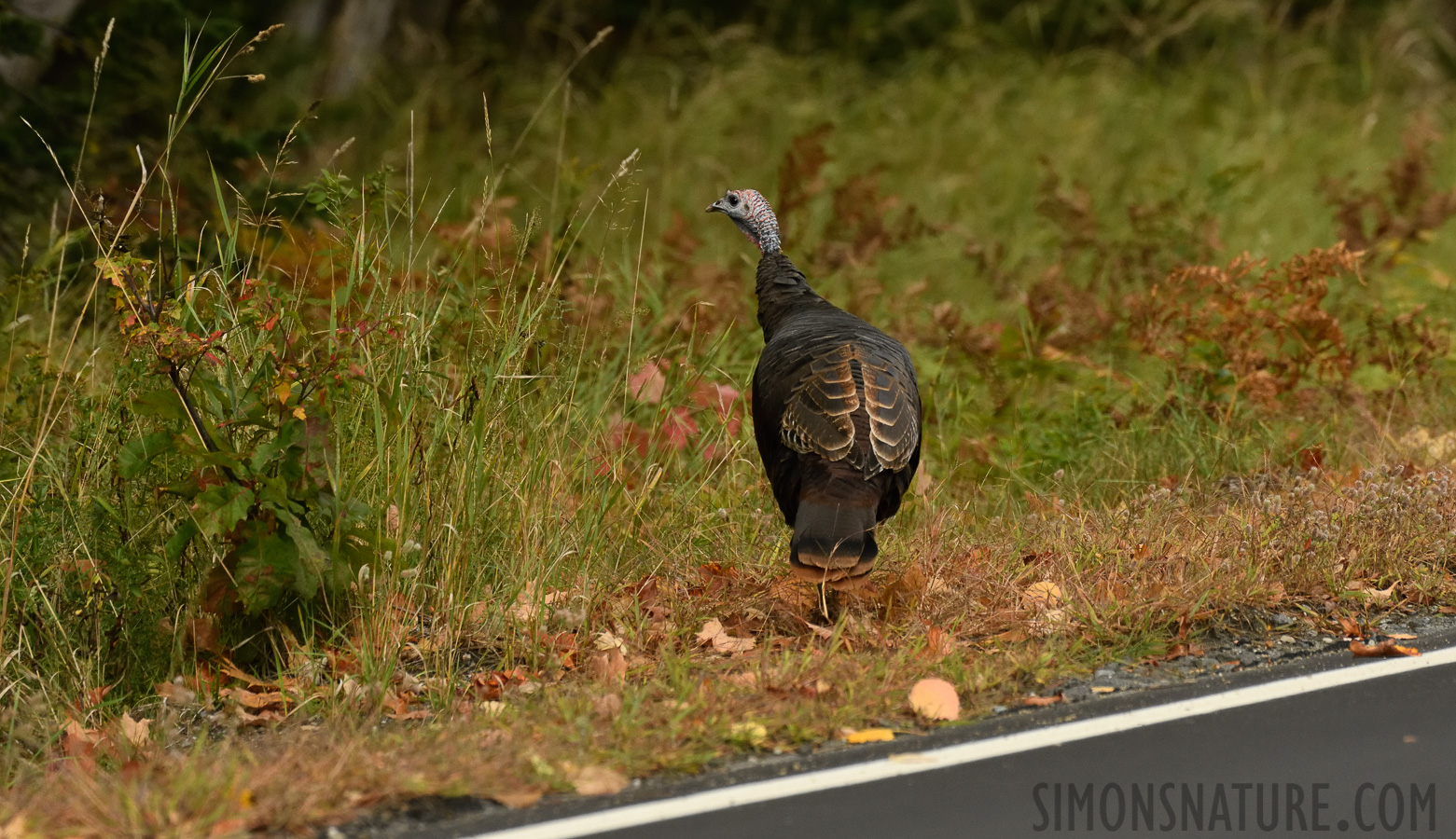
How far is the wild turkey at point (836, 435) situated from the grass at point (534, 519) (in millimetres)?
295

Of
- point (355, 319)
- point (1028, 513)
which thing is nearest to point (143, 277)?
point (355, 319)

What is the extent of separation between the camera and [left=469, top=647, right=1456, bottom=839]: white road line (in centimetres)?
418

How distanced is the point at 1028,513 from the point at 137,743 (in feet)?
12.2

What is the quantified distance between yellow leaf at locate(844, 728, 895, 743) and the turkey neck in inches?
89.6

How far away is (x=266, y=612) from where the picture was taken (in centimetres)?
548

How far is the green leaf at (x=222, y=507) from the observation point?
4.96m

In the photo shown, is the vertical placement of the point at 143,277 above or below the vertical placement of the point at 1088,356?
above

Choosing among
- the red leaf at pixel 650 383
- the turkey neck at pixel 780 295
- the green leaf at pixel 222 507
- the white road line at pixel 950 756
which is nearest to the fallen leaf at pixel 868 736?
the white road line at pixel 950 756

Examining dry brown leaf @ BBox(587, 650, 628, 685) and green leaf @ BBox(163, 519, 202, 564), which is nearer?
dry brown leaf @ BBox(587, 650, 628, 685)

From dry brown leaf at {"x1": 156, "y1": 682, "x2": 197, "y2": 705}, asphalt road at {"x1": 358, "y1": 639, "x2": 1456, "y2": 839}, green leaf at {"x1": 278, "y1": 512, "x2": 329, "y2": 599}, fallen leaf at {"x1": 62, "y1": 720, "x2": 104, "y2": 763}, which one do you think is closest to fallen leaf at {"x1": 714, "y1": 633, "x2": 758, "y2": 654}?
asphalt road at {"x1": 358, "y1": 639, "x2": 1456, "y2": 839}

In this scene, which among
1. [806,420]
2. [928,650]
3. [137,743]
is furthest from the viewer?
[806,420]

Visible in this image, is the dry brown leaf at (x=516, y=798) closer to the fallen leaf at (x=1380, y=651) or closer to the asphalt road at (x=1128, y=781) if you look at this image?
the asphalt road at (x=1128, y=781)

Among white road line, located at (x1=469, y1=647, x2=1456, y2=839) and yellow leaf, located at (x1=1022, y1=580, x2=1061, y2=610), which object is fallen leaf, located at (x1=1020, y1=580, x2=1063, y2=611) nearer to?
yellow leaf, located at (x1=1022, y1=580, x2=1061, y2=610)

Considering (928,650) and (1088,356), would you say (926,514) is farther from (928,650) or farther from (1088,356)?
(1088,356)
